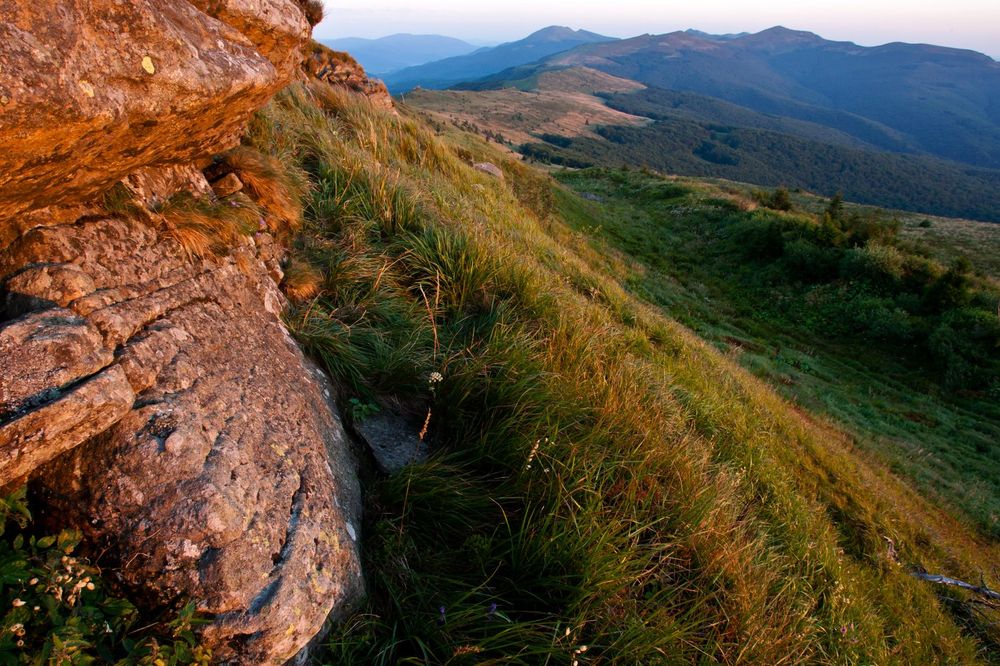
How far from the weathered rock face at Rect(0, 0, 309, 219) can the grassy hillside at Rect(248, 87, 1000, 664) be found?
1.43 meters

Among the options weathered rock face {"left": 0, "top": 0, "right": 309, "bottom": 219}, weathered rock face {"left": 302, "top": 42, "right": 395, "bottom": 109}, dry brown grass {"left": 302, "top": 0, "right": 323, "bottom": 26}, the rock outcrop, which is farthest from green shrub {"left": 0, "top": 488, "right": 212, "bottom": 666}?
weathered rock face {"left": 302, "top": 42, "right": 395, "bottom": 109}

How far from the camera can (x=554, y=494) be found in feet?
9.54

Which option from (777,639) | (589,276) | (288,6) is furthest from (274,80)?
(589,276)

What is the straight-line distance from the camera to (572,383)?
3803 millimetres

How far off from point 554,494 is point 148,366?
7.04ft

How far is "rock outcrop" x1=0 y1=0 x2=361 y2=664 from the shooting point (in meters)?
1.93

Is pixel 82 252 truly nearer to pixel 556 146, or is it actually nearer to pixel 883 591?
pixel 883 591

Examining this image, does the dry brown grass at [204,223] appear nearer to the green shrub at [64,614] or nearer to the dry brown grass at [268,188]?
the dry brown grass at [268,188]

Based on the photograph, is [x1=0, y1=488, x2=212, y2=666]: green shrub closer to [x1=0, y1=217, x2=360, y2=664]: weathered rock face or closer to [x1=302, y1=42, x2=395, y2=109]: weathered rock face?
[x1=0, y1=217, x2=360, y2=664]: weathered rock face

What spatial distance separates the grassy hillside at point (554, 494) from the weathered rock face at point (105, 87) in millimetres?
1430

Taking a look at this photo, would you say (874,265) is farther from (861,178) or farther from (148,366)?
(861,178)

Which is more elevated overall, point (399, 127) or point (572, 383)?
point (399, 127)

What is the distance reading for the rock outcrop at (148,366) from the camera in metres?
1.93

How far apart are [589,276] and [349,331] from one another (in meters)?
5.68
